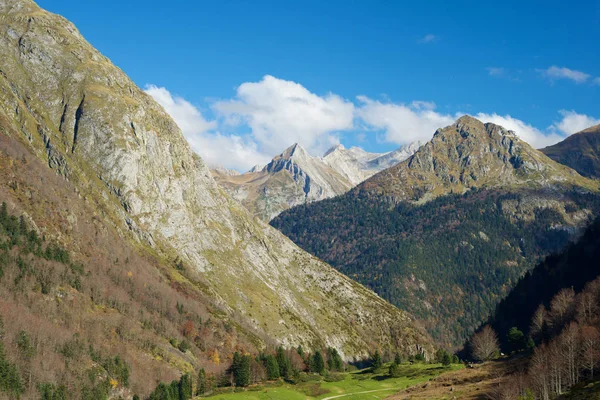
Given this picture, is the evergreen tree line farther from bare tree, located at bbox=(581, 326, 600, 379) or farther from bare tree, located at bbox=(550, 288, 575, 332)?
bare tree, located at bbox=(550, 288, 575, 332)

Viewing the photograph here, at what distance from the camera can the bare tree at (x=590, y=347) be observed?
368ft

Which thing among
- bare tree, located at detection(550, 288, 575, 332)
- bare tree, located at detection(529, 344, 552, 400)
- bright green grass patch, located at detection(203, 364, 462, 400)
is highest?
bare tree, located at detection(550, 288, 575, 332)

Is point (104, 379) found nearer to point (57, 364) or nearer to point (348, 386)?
point (57, 364)

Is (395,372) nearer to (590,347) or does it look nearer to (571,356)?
(571,356)

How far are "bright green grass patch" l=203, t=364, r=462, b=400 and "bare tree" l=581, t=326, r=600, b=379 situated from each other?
188ft

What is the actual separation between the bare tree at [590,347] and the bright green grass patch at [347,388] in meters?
57.2

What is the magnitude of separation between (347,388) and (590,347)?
263 feet

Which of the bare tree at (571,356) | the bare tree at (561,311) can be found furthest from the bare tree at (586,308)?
the bare tree at (571,356)

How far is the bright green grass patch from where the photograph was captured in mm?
159125

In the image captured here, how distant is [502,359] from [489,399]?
64200 mm

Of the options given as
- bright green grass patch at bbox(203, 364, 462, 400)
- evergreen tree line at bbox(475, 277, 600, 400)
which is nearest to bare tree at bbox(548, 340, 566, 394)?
evergreen tree line at bbox(475, 277, 600, 400)

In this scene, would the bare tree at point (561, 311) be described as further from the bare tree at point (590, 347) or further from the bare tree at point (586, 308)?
the bare tree at point (590, 347)

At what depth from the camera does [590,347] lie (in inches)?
4469

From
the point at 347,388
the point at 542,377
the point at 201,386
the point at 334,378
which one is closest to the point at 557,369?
the point at 542,377
